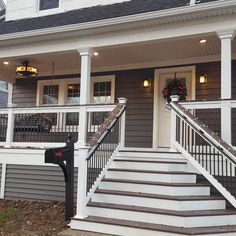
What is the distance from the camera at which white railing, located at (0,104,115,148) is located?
7.03m

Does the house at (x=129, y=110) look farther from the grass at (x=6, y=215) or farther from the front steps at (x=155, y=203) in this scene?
the grass at (x=6, y=215)

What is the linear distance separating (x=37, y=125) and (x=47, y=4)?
4.05 m

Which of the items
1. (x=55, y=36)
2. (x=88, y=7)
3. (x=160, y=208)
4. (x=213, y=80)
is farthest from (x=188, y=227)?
(x=88, y=7)

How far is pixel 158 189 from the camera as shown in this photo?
5137 millimetres

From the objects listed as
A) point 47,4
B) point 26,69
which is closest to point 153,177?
point 26,69

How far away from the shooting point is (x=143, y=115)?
857 cm

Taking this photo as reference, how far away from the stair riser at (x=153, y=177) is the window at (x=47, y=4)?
5900 mm

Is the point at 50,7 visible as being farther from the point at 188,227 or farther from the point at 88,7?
the point at 188,227

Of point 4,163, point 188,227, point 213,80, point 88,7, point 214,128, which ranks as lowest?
point 188,227

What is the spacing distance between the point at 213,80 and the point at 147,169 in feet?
10.9

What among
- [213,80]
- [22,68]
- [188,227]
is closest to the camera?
[188,227]

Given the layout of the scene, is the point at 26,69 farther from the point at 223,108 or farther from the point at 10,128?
the point at 223,108

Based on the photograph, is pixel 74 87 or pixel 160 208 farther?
pixel 74 87

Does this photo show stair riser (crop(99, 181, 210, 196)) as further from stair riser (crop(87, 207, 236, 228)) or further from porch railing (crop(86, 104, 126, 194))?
stair riser (crop(87, 207, 236, 228))
